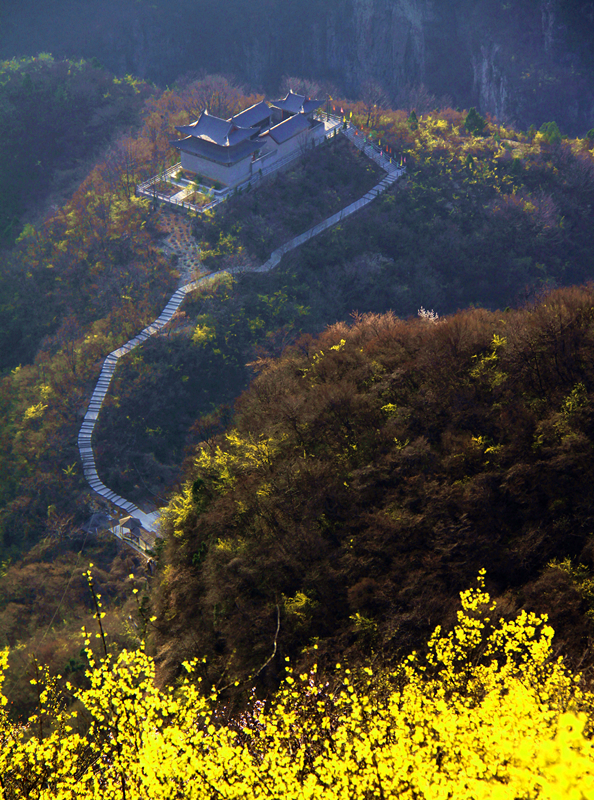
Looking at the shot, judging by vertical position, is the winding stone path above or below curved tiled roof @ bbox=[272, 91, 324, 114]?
below

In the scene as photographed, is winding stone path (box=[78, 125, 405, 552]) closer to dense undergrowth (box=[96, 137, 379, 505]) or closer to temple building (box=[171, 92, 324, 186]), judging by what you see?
dense undergrowth (box=[96, 137, 379, 505])

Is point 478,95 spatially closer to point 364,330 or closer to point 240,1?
point 240,1

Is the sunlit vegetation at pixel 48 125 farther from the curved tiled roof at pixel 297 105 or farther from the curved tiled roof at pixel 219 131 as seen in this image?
the curved tiled roof at pixel 297 105

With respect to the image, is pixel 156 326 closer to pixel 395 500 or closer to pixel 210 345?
pixel 210 345

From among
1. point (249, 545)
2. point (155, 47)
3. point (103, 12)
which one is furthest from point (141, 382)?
point (103, 12)

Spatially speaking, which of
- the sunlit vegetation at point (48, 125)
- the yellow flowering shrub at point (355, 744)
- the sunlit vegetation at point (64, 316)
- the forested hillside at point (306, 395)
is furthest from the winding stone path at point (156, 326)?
the yellow flowering shrub at point (355, 744)

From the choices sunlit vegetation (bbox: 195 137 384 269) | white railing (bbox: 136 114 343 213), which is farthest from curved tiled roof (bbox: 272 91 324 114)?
sunlit vegetation (bbox: 195 137 384 269)
